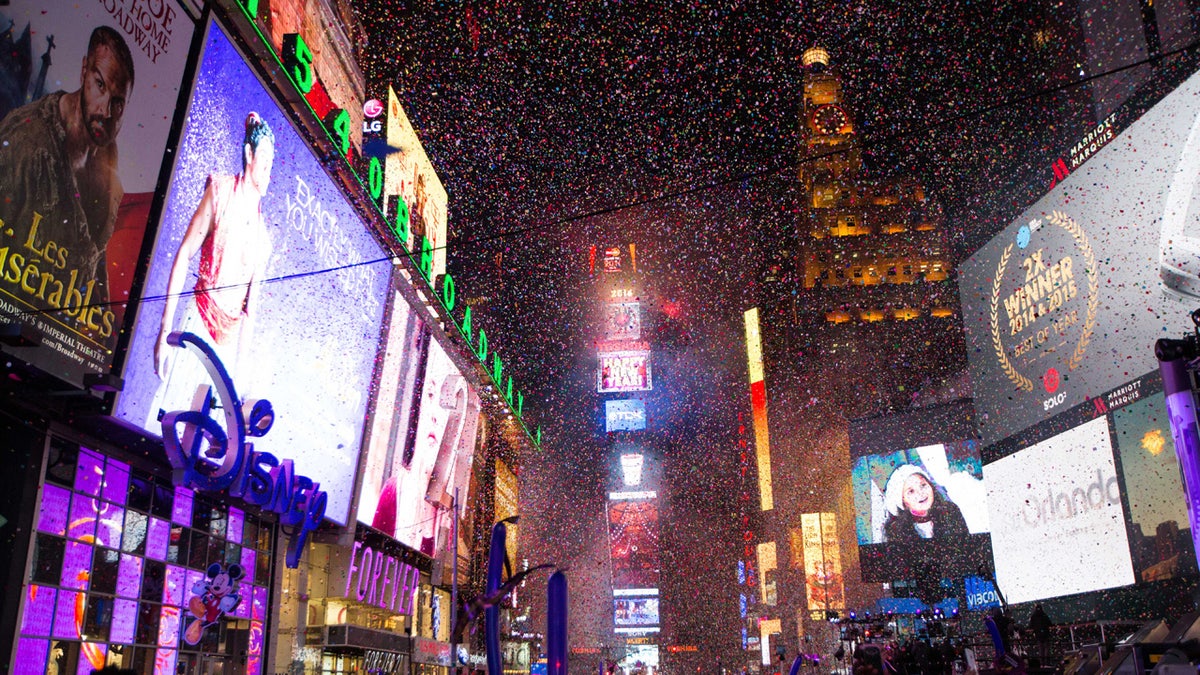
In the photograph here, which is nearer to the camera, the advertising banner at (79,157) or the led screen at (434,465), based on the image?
the advertising banner at (79,157)

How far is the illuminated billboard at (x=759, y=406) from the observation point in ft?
274

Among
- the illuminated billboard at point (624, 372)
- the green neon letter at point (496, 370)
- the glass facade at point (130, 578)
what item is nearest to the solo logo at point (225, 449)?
the glass facade at point (130, 578)

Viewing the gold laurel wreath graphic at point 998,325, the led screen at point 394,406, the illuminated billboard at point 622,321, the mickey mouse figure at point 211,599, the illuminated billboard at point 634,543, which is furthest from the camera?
the illuminated billboard at point 622,321

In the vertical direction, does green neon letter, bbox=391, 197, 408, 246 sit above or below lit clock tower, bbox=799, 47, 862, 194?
below

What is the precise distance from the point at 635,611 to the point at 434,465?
54.8 meters

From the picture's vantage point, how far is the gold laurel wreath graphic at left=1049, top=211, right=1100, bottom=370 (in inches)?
763

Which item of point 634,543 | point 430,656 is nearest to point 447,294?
point 430,656

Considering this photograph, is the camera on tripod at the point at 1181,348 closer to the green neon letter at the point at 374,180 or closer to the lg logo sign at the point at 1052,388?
the lg logo sign at the point at 1052,388

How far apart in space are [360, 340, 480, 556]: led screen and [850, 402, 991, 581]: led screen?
66.2ft

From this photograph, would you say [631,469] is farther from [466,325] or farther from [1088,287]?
[1088,287]

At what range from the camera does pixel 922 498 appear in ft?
136

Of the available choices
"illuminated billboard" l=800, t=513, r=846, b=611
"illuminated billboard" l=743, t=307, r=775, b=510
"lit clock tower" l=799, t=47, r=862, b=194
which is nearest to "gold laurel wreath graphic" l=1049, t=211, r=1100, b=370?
"illuminated billboard" l=800, t=513, r=846, b=611

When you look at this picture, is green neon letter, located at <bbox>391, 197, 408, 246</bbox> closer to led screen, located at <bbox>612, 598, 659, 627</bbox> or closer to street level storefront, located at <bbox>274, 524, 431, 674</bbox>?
street level storefront, located at <bbox>274, 524, 431, 674</bbox>

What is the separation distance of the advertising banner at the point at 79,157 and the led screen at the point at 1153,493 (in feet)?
64.8
